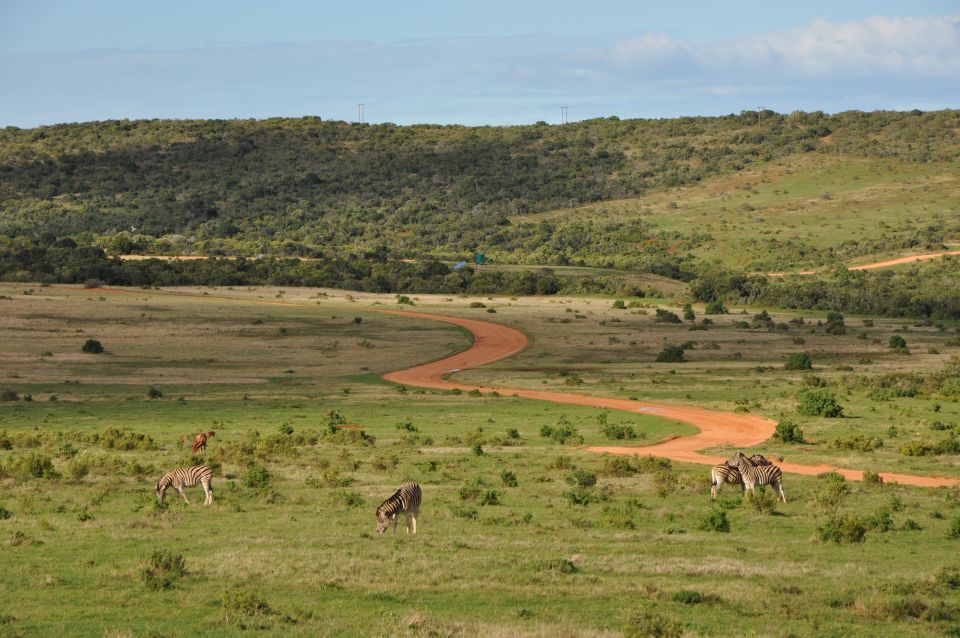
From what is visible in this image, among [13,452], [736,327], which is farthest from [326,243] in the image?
[13,452]

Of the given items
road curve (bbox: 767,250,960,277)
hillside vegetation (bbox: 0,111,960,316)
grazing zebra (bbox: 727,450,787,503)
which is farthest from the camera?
road curve (bbox: 767,250,960,277)

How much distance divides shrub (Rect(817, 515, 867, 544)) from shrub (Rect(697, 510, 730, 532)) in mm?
1936

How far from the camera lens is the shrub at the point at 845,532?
25016 mm

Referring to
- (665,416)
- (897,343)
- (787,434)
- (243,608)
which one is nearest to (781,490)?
(787,434)

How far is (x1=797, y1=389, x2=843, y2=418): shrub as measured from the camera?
4906cm

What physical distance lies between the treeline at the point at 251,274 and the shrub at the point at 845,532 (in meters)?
104

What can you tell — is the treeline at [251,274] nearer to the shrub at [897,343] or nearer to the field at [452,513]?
the shrub at [897,343]

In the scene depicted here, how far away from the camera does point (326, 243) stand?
593ft

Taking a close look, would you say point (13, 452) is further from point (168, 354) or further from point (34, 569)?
point (168, 354)

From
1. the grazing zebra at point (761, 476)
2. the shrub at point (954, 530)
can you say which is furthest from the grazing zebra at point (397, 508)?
the shrub at point (954, 530)

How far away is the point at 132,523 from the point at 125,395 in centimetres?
3474

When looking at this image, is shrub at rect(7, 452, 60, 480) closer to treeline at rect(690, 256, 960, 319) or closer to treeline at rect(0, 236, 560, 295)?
treeline at rect(690, 256, 960, 319)

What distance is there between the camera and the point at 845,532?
82.0 feet

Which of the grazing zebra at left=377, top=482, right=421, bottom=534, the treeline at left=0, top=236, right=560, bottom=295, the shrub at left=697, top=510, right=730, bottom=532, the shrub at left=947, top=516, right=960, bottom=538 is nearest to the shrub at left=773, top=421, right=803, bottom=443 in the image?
the shrub at left=947, top=516, right=960, bottom=538
